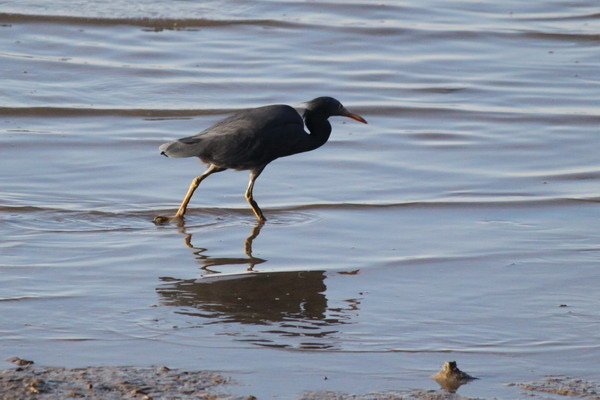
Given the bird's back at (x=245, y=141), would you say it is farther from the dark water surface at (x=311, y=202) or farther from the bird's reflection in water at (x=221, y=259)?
the bird's reflection in water at (x=221, y=259)

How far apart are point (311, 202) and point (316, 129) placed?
0.59 metres

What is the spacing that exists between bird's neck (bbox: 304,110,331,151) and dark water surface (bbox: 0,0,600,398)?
35 centimetres

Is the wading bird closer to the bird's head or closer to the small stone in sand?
the bird's head

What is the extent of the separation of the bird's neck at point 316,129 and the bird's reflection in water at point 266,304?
6.49ft

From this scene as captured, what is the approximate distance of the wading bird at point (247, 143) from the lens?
887 centimetres

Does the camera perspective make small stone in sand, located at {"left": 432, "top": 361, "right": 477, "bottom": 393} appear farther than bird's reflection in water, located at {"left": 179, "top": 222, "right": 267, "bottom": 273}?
No

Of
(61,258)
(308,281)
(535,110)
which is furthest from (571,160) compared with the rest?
(61,258)

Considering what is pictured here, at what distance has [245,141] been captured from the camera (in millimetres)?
8930

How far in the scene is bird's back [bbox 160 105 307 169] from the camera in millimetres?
8898

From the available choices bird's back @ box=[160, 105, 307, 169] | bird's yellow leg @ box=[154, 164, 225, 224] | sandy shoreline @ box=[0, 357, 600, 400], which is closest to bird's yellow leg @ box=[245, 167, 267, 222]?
bird's back @ box=[160, 105, 307, 169]

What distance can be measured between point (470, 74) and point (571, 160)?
3925 mm

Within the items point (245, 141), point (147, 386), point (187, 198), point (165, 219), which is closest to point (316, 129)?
point (245, 141)

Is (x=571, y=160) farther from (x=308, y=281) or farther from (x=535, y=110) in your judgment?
(x=308, y=281)

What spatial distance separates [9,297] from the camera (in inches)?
259
